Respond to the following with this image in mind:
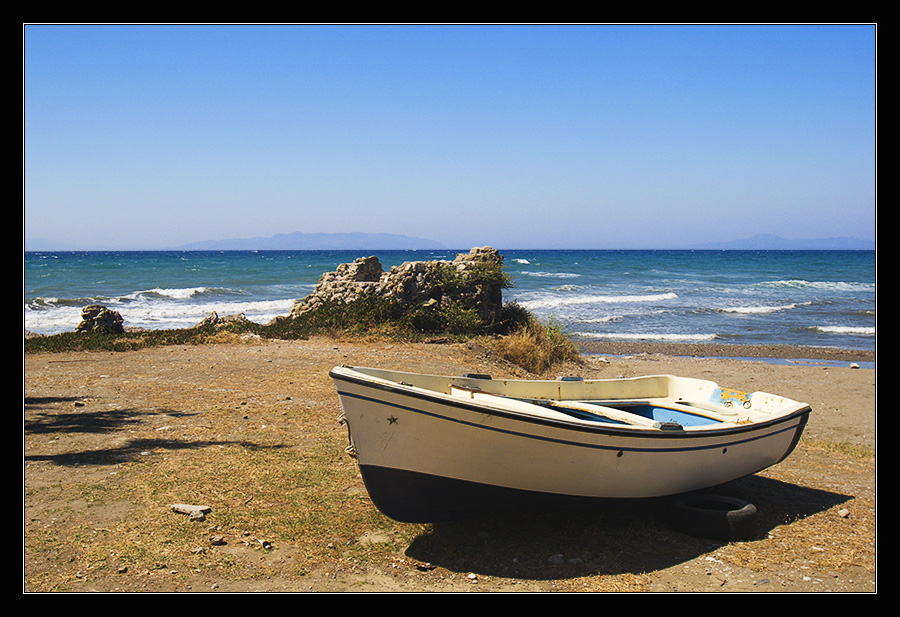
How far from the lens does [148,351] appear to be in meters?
13.7

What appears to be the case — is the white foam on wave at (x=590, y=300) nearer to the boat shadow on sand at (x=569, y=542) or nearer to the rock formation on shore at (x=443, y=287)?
the rock formation on shore at (x=443, y=287)

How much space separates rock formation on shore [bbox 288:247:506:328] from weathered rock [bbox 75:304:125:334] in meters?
4.41

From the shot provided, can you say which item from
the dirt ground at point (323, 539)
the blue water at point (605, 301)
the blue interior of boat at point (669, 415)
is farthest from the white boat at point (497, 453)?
the blue water at point (605, 301)

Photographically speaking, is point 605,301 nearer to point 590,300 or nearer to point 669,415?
point 590,300

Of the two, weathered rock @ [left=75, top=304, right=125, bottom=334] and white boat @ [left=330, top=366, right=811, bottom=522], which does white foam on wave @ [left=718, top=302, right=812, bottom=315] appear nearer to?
weathered rock @ [left=75, top=304, right=125, bottom=334]

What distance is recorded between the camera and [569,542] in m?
5.23

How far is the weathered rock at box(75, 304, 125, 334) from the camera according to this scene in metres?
15.5

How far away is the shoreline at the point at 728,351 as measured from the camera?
19.6 meters

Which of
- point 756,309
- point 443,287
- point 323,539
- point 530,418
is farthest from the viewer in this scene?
point 756,309

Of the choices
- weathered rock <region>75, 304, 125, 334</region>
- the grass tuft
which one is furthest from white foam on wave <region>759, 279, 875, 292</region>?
weathered rock <region>75, 304, 125, 334</region>

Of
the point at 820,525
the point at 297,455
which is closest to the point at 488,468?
the point at 297,455

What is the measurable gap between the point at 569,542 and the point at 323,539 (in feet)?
6.75

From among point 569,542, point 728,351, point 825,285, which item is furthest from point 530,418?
point 825,285

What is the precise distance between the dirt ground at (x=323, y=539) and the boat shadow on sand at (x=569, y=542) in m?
0.02
